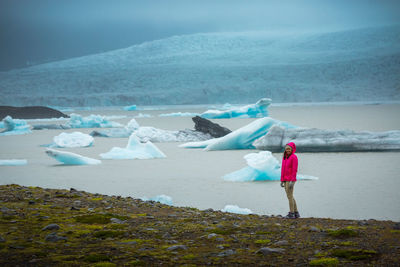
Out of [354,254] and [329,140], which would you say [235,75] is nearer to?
[329,140]

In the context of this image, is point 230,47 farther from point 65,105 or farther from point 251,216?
point 251,216

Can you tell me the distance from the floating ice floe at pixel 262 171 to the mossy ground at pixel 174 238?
2.83 metres

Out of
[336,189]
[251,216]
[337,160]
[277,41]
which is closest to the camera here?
[251,216]

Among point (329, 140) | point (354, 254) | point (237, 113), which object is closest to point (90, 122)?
point (237, 113)

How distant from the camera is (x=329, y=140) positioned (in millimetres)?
12570

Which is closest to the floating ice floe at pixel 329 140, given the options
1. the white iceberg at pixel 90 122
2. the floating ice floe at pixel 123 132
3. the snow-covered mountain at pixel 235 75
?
the floating ice floe at pixel 123 132

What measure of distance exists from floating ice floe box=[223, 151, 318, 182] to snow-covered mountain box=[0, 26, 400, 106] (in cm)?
4982

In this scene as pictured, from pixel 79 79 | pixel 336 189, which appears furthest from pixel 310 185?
pixel 79 79

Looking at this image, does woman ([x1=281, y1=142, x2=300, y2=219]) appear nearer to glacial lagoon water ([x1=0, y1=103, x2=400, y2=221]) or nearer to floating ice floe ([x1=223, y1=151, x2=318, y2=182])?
glacial lagoon water ([x1=0, y1=103, x2=400, y2=221])

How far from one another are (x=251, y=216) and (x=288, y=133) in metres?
7.54

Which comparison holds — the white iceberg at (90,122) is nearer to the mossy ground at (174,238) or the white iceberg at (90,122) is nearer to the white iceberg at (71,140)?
the white iceberg at (71,140)

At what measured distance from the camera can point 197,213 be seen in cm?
553

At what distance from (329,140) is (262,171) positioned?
4675mm

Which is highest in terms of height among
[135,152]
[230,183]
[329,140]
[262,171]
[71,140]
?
[71,140]
